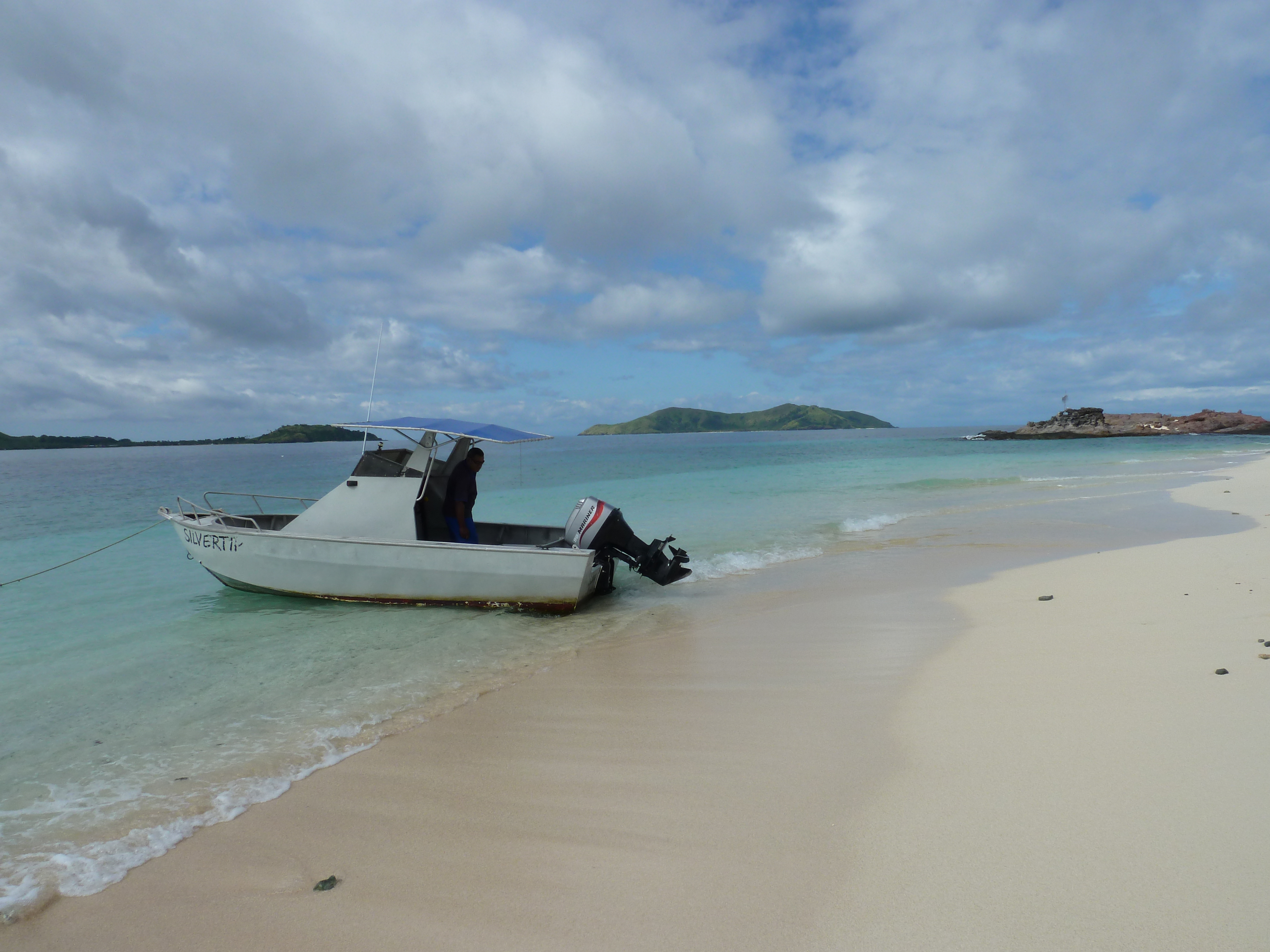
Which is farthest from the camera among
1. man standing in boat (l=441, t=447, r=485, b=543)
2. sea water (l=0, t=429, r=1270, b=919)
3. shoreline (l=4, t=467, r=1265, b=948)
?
man standing in boat (l=441, t=447, r=485, b=543)

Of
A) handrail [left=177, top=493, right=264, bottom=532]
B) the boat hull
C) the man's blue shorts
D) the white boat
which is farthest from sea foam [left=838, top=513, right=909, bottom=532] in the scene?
handrail [left=177, top=493, right=264, bottom=532]

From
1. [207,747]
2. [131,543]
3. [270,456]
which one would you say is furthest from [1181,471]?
[270,456]

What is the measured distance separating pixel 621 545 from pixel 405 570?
3.19m

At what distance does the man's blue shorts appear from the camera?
10.3m

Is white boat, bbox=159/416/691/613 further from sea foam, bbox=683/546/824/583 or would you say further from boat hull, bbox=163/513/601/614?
sea foam, bbox=683/546/824/583

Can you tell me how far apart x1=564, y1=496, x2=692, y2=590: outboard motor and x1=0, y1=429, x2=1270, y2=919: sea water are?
523 mm

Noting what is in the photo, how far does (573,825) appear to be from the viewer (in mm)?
3752

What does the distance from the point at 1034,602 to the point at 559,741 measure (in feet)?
20.1

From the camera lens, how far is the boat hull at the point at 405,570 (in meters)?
9.36

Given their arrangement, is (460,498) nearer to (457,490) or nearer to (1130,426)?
(457,490)

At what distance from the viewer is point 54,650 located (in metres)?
8.59

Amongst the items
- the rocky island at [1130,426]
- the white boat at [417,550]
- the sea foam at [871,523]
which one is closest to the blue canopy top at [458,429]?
the white boat at [417,550]

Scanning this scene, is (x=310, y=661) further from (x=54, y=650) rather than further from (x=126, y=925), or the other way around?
(x=126, y=925)

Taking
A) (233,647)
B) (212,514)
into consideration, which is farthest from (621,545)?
(212,514)
